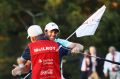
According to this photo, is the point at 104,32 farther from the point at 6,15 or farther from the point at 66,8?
the point at 6,15

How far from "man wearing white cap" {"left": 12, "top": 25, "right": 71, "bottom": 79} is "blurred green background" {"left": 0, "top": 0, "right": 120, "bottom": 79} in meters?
17.4

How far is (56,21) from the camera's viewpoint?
103 feet

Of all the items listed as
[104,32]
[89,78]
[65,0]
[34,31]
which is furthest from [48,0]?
[34,31]

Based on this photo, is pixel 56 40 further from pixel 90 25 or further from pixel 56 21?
pixel 56 21

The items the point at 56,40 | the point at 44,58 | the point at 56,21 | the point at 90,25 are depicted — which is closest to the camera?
the point at 44,58

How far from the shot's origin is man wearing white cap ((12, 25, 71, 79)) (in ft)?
35.6

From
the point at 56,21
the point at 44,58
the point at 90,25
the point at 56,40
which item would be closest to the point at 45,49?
the point at 44,58

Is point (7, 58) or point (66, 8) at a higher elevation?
point (66, 8)

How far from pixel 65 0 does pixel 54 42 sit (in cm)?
2055

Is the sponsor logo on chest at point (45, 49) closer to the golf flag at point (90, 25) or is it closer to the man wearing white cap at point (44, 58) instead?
the man wearing white cap at point (44, 58)

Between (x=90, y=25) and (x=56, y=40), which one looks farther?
(x=90, y=25)

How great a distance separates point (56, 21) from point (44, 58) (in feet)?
67.4

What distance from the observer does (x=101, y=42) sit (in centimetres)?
3027

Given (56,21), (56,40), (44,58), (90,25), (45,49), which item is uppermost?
(56,21)
